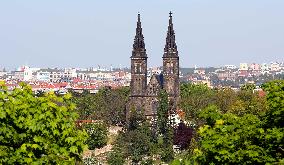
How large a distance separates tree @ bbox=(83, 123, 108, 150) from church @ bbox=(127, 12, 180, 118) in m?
12.1

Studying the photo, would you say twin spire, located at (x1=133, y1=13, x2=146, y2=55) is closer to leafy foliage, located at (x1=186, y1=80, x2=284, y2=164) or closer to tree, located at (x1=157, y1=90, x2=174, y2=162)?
tree, located at (x1=157, y1=90, x2=174, y2=162)

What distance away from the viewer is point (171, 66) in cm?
7769

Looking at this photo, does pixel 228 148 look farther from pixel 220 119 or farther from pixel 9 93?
pixel 9 93

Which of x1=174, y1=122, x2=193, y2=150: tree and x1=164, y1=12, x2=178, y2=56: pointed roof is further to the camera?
x1=164, y1=12, x2=178, y2=56: pointed roof

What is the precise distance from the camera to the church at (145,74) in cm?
7688

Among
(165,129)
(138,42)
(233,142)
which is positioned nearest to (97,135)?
(165,129)

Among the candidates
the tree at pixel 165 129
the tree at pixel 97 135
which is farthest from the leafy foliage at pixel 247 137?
the tree at pixel 97 135

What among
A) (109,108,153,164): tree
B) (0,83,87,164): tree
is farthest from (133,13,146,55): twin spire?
(0,83,87,164): tree

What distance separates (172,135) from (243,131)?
42.0 m

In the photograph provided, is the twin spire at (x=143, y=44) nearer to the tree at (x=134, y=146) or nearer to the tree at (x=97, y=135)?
the tree at (x=97, y=135)

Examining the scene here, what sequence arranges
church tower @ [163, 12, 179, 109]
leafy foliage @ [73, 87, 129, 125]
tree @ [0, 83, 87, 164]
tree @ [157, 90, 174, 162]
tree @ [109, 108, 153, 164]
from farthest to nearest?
church tower @ [163, 12, 179, 109], leafy foliage @ [73, 87, 129, 125], tree @ [109, 108, 153, 164], tree @ [157, 90, 174, 162], tree @ [0, 83, 87, 164]

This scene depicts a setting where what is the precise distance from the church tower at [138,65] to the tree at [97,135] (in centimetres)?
1333

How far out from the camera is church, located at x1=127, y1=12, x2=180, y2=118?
76875 mm

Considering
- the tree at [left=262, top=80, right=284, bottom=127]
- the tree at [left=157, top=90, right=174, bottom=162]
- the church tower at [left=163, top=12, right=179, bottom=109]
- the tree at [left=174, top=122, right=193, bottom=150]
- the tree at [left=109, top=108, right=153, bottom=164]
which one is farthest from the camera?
the church tower at [left=163, top=12, right=179, bottom=109]
